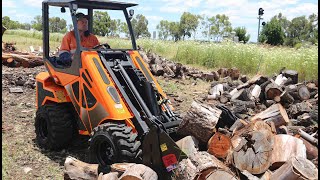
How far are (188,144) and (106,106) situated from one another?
1.16 meters

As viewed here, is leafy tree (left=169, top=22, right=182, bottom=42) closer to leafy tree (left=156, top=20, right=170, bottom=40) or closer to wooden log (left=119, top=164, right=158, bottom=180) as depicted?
leafy tree (left=156, top=20, right=170, bottom=40)

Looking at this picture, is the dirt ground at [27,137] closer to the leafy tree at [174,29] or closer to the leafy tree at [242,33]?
the leafy tree at [242,33]

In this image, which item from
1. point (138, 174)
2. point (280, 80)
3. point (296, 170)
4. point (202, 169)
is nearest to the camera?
point (296, 170)

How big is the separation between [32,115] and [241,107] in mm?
4256

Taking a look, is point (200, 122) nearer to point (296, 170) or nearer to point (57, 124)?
point (296, 170)

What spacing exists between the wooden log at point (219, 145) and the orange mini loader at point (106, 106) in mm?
369

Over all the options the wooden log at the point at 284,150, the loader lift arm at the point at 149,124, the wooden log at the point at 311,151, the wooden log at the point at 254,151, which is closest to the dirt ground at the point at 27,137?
the loader lift arm at the point at 149,124

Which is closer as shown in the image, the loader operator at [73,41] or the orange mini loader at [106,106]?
the orange mini loader at [106,106]

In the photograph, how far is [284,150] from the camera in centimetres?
424

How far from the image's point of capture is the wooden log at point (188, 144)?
4478 millimetres

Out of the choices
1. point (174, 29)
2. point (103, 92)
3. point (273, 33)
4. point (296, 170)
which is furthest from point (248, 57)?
point (174, 29)

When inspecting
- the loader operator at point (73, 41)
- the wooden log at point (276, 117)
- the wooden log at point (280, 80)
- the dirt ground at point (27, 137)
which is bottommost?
the dirt ground at point (27, 137)

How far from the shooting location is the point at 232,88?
388 inches

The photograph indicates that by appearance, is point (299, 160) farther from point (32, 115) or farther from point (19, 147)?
point (32, 115)
